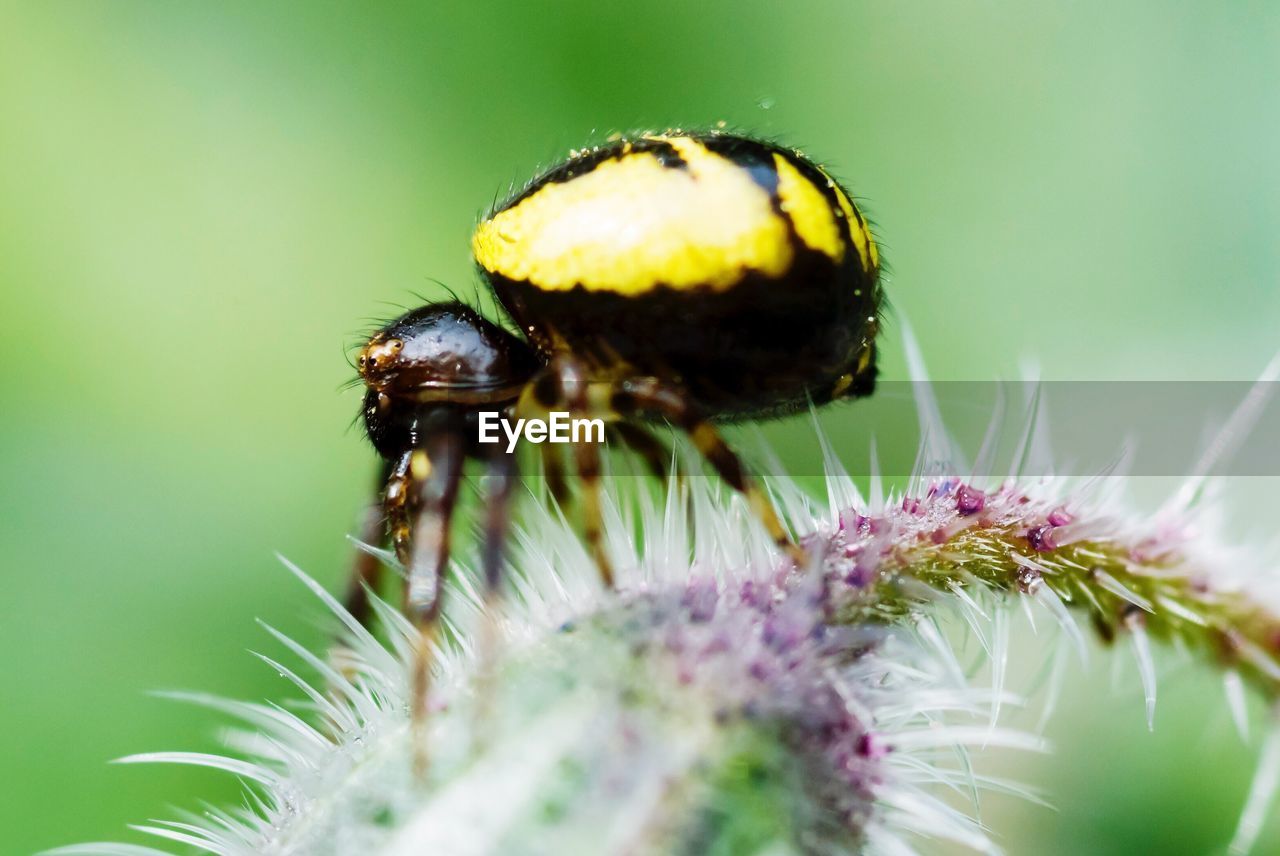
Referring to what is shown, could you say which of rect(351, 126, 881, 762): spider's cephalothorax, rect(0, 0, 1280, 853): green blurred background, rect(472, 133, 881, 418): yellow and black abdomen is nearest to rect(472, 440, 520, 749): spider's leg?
rect(351, 126, 881, 762): spider's cephalothorax

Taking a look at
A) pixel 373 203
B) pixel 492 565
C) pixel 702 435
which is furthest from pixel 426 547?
pixel 373 203

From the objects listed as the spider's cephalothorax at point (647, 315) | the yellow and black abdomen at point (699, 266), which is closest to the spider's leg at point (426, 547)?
the spider's cephalothorax at point (647, 315)

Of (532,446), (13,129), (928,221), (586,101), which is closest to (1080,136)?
(928,221)

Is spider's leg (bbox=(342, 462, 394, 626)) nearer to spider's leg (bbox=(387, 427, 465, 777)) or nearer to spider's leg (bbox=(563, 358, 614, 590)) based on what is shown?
spider's leg (bbox=(387, 427, 465, 777))

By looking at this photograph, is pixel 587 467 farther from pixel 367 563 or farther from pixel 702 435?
pixel 367 563

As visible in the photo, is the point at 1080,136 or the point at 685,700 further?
the point at 1080,136

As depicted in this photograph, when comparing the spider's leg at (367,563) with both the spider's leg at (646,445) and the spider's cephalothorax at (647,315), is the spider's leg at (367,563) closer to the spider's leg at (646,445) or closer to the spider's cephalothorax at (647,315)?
the spider's cephalothorax at (647,315)

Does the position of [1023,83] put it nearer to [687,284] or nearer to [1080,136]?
[1080,136]
